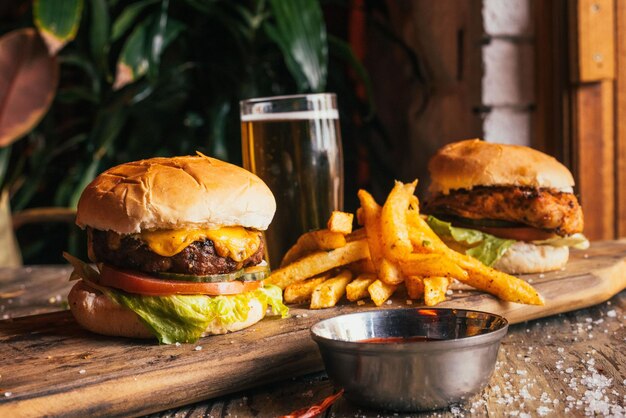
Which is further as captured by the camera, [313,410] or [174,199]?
[174,199]

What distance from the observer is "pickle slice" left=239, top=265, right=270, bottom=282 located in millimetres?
1982

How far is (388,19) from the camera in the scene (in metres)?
5.03

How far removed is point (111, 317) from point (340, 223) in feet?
2.21

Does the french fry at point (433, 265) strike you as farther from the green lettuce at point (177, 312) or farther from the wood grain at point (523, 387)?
the green lettuce at point (177, 312)

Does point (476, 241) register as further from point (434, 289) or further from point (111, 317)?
point (111, 317)

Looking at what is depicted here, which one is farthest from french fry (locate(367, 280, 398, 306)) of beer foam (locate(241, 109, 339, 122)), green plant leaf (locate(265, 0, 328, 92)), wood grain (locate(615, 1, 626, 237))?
wood grain (locate(615, 1, 626, 237))

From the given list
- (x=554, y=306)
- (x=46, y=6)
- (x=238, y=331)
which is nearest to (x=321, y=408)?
(x=238, y=331)

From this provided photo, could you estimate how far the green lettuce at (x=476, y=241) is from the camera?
253 centimetres

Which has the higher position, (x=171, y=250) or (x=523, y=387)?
(x=171, y=250)

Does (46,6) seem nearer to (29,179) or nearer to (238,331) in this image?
(29,179)

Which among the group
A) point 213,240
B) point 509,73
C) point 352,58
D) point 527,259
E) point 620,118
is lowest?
point 527,259

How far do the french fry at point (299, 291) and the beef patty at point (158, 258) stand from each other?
1.00 feet

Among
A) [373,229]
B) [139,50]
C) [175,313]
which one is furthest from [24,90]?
[175,313]

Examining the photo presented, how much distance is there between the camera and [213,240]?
A: 1887mm
